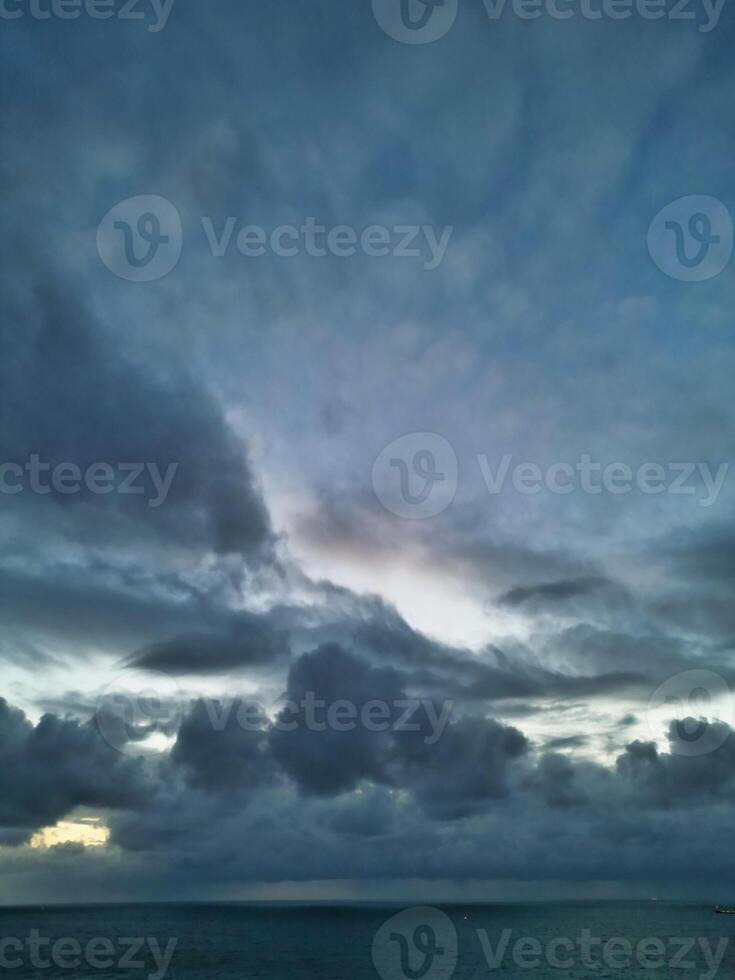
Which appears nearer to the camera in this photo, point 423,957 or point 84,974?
point 84,974

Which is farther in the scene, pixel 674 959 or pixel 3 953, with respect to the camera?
pixel 3 953

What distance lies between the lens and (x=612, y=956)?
190 m

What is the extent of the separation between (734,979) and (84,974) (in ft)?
427

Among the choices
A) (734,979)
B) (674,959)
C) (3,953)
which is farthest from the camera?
(3,953)

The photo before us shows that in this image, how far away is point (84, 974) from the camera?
5925 inches

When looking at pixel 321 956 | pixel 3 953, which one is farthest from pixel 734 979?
pixel 3 953

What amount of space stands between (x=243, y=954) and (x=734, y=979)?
116382mm

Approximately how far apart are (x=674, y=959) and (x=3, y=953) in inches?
6907

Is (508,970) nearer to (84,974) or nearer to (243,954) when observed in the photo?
(243,954)

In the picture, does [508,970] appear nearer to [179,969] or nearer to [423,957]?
[423,957]

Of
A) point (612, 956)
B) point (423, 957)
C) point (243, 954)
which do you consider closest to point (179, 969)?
point (243, 954)

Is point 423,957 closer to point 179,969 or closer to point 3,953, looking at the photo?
point 179,969

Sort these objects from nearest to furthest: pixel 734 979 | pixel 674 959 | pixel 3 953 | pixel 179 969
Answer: pixel 734 979 < pixel 179 969 < pixel 674 959 < pixel 3 953

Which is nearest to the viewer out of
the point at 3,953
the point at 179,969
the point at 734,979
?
the point at 734,979
